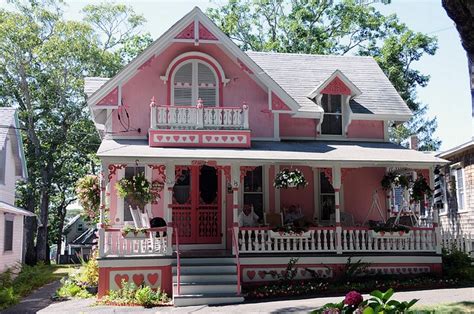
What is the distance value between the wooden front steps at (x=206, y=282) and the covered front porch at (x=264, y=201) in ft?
2.15

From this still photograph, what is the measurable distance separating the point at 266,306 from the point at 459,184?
13.7 metres

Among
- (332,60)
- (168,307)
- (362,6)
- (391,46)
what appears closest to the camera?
→ (168,307)

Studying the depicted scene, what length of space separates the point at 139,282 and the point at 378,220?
28.0 feet

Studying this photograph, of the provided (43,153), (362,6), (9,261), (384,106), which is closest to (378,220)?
(384,106)

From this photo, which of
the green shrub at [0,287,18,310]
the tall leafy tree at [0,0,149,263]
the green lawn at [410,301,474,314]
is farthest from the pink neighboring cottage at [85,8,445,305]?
the tall leafy tree at [0,0,149,263]

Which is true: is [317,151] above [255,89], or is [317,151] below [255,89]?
below

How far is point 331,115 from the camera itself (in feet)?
59.3

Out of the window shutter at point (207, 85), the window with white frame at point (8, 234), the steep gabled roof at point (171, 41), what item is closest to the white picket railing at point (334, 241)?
the steep gabled roof at point (171, 41)

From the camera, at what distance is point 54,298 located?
45.4 ft

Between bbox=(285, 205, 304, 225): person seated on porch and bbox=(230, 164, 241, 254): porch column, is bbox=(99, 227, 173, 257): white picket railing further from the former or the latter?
bbox=(285, 205, 304, 225): person seated on porch

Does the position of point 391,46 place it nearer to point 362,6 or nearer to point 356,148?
point 362,6

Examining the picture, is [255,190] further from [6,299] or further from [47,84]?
[47,84]

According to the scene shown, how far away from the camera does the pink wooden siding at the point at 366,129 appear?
59.4ft

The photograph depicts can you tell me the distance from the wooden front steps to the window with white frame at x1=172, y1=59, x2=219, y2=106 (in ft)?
17.2
